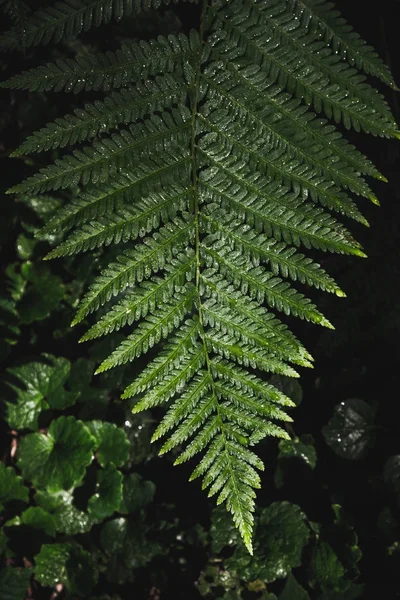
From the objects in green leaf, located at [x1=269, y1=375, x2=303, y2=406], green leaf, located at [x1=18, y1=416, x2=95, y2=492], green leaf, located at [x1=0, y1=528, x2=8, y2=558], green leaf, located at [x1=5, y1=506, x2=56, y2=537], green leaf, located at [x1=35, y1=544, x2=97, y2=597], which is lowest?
green leaf, located at [x1=0, y1=528, x2=8, y2=558]

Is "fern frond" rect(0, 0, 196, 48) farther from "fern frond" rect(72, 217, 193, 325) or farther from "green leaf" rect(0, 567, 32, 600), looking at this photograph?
"green leaf" rect(0, 567, 32, 600)

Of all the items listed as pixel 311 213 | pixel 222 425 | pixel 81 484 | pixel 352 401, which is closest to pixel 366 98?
pixel 311 213

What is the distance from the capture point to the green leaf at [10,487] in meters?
2.76

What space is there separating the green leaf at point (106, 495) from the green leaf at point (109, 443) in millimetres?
A: 47

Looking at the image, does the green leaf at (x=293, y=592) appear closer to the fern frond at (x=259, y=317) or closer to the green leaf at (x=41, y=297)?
the fern frond at (x=259, y=317)

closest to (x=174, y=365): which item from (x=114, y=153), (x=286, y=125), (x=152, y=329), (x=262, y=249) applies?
(x=152, y=329)

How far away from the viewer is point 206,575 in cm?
268

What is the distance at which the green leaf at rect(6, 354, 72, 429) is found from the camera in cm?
281


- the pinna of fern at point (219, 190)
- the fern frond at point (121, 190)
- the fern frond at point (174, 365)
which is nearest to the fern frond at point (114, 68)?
the pinna of fern at point (219, 190)

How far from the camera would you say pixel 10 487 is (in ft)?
9.10

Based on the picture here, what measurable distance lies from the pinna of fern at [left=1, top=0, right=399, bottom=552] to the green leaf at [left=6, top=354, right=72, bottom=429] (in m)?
1.38

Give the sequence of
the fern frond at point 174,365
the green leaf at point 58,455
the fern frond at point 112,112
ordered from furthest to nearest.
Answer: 1. the green leaf at point 58,455
2. the fern frond at point 112,112
3. the fern frond at point 174,365

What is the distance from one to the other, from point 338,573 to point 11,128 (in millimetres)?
2553

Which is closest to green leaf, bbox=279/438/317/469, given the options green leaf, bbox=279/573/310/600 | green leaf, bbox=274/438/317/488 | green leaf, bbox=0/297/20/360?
green leaf, bbox=274/438/317/488
